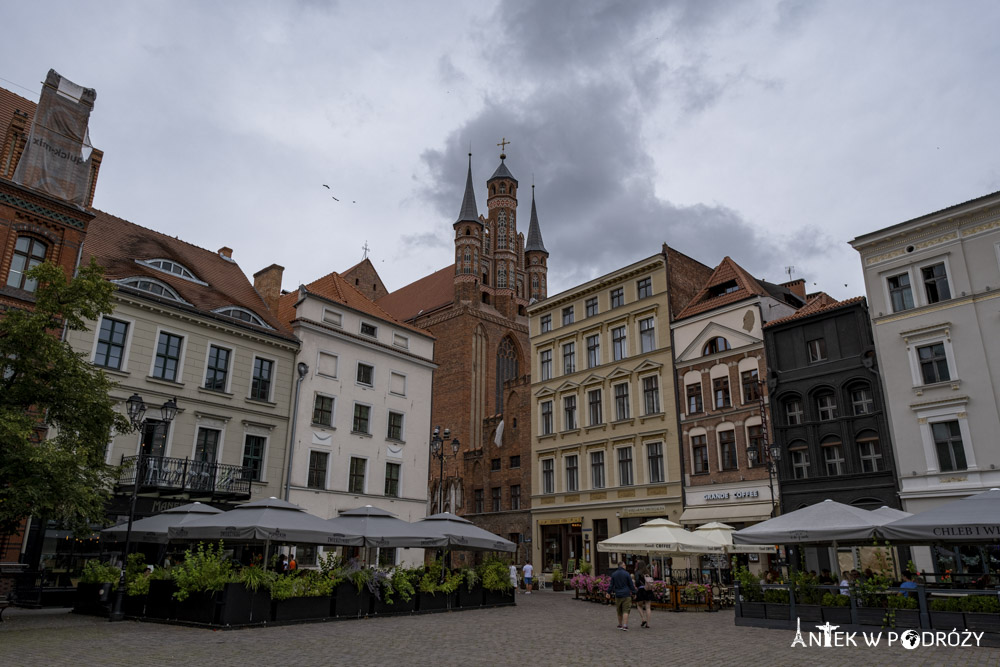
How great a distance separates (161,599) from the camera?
16.4m

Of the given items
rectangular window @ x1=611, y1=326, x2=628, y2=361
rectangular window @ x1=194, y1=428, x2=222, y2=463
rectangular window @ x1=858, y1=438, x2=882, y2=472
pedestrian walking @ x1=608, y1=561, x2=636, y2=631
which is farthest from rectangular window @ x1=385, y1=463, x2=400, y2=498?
rectangular window @ x1=858, y1=438, x2=882, y2=472

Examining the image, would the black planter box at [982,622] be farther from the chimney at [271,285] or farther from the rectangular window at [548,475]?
the chimney at [271,285]

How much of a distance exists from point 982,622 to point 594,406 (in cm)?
2424

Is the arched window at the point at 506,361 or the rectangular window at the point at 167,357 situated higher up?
the arched window at the point at 506,361

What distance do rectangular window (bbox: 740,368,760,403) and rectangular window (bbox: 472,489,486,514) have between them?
1864 cm

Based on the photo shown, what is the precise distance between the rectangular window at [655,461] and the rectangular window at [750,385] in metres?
4.73

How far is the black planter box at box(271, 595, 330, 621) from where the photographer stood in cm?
1609

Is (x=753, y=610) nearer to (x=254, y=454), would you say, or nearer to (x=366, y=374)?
(x=254, y=454)

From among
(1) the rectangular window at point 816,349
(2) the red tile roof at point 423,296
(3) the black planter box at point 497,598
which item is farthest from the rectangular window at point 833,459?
(2) the red tile roof at point 423,296

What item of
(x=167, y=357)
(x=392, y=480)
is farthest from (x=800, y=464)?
(x=167, y=357)

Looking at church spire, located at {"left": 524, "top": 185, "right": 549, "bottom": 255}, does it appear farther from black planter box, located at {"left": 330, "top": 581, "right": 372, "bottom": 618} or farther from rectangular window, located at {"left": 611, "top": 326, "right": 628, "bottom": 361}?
black planter box, located at {"left": 330, "top": 581, "right": 372, "bottom": 618}

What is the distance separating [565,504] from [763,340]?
518 inches

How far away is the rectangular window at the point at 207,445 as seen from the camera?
87.2ft

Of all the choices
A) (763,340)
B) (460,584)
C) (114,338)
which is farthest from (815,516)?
(114,338)
